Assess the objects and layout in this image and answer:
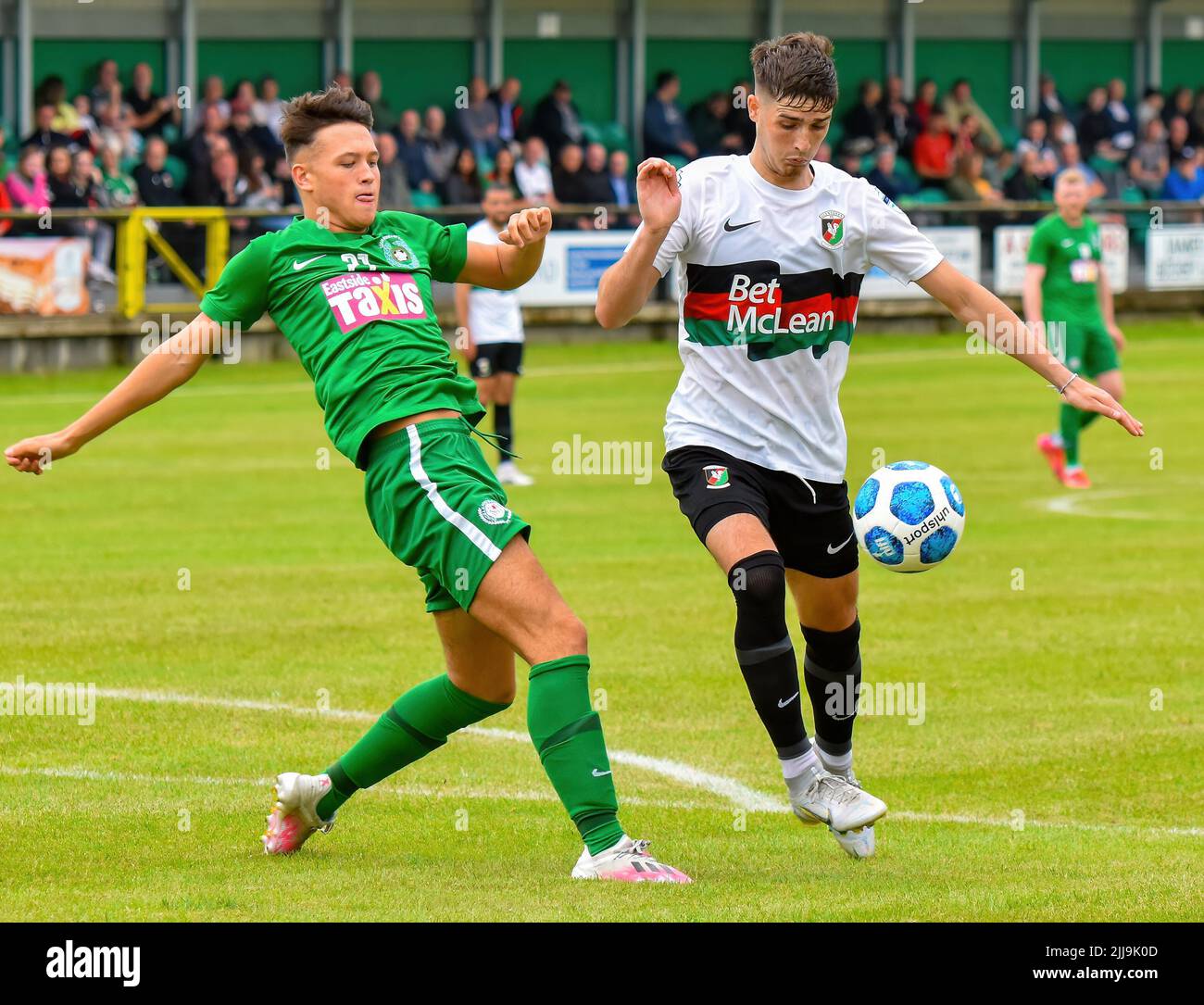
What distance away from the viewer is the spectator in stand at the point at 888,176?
3259cm

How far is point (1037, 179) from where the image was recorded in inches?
1339

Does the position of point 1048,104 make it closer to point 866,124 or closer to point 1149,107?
point 1149,107

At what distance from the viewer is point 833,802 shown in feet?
20.7

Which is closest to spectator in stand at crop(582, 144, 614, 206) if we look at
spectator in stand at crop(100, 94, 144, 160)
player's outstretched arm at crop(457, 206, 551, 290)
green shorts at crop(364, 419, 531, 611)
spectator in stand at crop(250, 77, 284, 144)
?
spectator in stand at crop(250, 77, 284, 144)

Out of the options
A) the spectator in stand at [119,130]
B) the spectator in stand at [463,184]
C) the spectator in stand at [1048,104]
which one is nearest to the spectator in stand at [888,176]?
the spectator in stand at [1048,104]

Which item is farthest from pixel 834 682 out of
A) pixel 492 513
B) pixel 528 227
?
pixel 528 227

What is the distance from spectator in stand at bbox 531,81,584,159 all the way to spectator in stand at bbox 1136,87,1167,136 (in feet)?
38.4

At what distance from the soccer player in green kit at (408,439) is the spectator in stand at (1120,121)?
32470 millimetres

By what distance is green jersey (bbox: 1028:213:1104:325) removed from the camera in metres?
16.6

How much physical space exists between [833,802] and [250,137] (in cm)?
2288

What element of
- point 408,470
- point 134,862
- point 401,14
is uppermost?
point 401,14

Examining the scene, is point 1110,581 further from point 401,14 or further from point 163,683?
point 401,14

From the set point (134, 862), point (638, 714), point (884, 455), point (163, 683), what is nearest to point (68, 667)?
point (163, 683)
